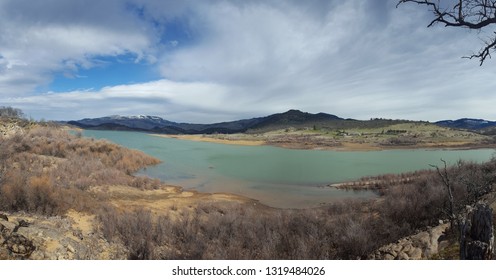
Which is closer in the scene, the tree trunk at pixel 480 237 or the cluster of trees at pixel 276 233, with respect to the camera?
the tree trunk at pixel 480 237

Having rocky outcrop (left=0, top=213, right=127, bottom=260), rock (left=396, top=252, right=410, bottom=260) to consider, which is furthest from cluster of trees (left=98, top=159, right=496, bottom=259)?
rock (left=396, top=252, right=410, bottom=260)

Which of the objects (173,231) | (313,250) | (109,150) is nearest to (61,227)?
(173,231)

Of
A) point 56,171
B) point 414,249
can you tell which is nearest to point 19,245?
point 414,249

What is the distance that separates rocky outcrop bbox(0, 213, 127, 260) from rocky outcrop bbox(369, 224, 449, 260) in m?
5.58

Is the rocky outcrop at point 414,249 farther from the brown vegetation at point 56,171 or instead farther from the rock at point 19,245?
the brown vegetation at point 56,171

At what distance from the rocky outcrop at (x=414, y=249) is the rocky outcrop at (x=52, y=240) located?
18.3ft

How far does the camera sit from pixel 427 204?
34.9 ft

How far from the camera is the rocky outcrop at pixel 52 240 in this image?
5.72 metres

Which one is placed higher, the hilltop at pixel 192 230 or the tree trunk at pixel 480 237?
the tree trunk at pixel 480 237

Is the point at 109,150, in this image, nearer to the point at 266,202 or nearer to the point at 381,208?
the point at 266,202

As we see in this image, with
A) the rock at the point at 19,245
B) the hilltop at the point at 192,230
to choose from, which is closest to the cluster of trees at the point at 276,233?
the hilltop at the point at 192,230

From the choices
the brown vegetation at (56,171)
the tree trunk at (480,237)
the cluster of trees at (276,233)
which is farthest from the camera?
the brown vegetation at (56,171)

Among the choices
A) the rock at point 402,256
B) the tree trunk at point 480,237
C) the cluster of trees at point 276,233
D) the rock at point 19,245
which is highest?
the tree trunk at point 480,237

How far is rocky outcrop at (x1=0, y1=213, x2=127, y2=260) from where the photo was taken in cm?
572
